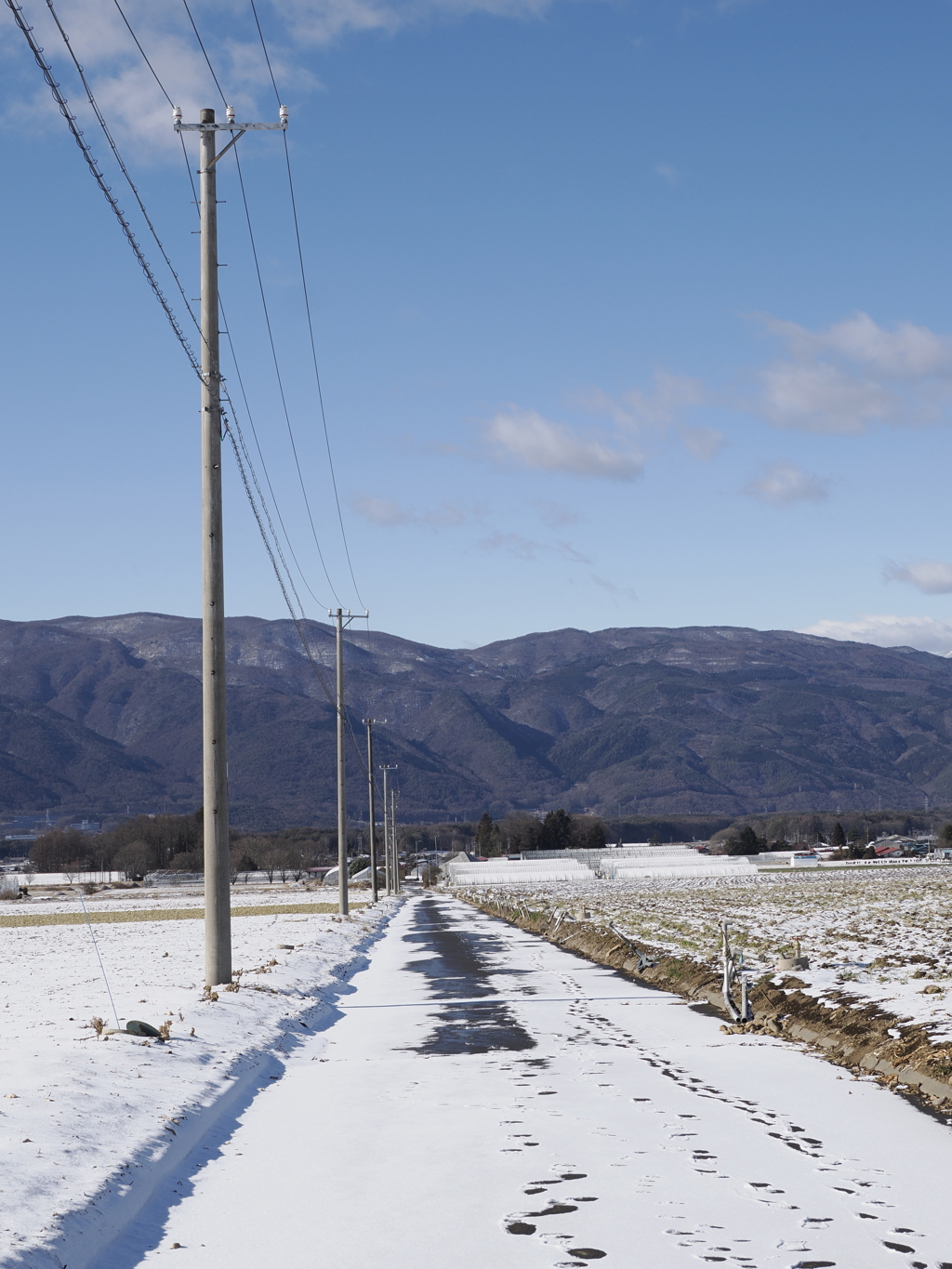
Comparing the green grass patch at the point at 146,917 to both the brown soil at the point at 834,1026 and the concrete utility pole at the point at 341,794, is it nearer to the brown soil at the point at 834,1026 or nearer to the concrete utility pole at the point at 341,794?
the concrete utility pole at the point at 341,794

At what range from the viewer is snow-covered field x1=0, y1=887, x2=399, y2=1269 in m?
7.52

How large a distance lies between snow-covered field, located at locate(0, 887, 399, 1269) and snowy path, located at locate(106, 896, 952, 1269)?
14.9 inches

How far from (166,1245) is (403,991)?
1500 cm

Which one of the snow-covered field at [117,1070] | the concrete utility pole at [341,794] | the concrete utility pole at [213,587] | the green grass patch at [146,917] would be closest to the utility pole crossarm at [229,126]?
the concrete utility pole at [213,587]

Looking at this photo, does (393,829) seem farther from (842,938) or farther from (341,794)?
(842,938)

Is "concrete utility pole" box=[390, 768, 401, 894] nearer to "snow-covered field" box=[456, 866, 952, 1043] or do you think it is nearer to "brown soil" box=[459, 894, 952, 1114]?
"snow-covered field" box=[456, 866, 952, 1043]

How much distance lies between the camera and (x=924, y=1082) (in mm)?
11258

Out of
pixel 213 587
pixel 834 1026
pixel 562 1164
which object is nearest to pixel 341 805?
pixel 213 587

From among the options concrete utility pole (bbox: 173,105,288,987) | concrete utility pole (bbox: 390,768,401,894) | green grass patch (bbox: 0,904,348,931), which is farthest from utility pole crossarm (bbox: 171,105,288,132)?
concrete utility pole (bbox: 390,768,401,894)

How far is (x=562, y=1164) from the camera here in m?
8.74

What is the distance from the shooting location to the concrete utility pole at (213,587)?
19297mm

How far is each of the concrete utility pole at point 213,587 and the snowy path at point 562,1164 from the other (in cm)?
457

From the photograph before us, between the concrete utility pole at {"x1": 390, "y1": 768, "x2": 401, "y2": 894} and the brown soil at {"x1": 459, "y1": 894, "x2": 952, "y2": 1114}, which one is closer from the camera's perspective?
the brown soil at {"x1": 459, "y1": 894, "x2": 952, "y2": 1114}

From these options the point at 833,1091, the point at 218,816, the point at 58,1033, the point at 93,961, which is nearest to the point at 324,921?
the point at 93,961
